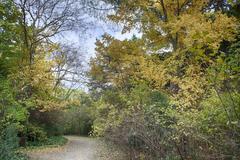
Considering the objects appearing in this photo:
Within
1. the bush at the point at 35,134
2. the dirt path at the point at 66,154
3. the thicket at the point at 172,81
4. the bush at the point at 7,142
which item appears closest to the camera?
the thicket at the point at 172,81

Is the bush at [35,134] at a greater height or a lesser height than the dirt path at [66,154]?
greater

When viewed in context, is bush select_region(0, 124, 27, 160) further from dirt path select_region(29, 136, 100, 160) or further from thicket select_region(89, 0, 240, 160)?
dirt path select_region(29, 136, 100, 160)

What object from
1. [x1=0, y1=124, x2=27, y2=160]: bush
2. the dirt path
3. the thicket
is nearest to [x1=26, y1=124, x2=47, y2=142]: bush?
the dirt path

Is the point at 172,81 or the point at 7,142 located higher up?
the point at 172,81

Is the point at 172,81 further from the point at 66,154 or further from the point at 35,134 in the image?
the point at 35,134

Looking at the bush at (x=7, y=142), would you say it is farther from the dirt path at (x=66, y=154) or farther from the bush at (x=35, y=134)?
the bush at (x=35, y=134)

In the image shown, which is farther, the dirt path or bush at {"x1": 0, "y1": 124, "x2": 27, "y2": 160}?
the dirt path

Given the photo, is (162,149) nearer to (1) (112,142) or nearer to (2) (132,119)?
(2) (132,119)

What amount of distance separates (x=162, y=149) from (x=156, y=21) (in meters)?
7.90

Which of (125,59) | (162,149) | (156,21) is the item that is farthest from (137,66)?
(162,149)

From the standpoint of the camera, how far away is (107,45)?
15.2 metres

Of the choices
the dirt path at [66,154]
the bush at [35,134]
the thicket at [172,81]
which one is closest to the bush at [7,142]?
the thicket at [172,81]

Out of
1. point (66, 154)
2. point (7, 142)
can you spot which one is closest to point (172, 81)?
point (7, 142)

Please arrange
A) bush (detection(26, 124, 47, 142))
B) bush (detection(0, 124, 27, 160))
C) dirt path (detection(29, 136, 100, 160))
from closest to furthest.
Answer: bush (detection(0, 124, 27, 160)) < dirt path (detection(29, 136, 100, 160)) < bush (detection(26, 124, 47, 142))
